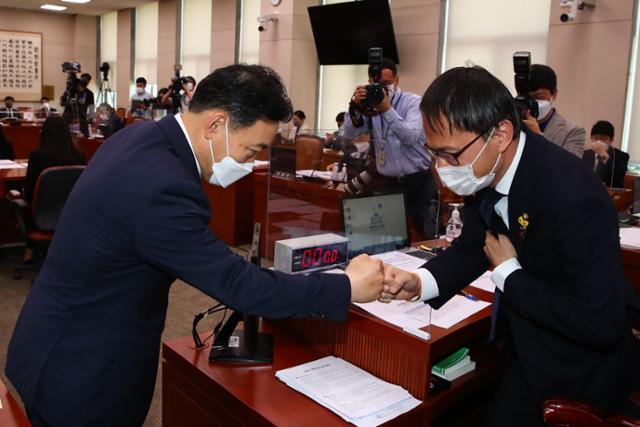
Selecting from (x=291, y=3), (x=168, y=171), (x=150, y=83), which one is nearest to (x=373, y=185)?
(x=168, y=171)

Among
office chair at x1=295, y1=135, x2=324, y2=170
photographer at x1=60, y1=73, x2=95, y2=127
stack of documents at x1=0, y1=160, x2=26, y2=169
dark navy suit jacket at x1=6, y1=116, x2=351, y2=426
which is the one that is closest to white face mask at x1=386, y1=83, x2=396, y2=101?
office chair at x1=295, y1=135, x2=324, y2=170

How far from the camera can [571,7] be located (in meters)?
5.27

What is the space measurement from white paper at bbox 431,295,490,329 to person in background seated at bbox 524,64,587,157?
1.72 metres

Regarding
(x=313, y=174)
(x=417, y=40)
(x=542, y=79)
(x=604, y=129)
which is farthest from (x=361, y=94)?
(x=417, y=40)

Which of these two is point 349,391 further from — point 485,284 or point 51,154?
point 51,154

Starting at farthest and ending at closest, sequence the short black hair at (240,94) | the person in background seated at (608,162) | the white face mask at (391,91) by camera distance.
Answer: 1. the person in background seated at (608,162)
2. the white face mask at (391,91)
3. the short black hair at (240,94)

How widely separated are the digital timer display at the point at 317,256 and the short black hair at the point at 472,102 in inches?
24.6

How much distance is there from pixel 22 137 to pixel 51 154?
12.9ft

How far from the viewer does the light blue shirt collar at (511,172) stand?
4.38 ft

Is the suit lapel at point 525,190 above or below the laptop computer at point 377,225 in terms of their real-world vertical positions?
above

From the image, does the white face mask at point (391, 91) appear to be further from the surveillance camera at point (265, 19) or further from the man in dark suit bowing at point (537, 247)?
the surveillance camera at point (265, 19)

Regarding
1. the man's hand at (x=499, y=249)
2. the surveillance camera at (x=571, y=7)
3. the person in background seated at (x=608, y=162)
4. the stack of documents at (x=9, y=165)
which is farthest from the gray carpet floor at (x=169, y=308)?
the surveillance camera at (x=571, y=7)

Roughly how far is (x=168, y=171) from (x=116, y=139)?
251 millimetres

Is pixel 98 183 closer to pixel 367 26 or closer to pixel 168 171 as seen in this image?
pixel 168 171
